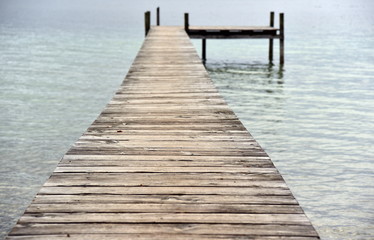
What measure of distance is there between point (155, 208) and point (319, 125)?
955 cm

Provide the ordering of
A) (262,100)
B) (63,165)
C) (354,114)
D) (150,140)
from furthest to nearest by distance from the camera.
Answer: (262,100)
(354,114)
(150,140)
(63,165)

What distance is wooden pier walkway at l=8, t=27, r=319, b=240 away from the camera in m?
3.39

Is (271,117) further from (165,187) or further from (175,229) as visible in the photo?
(175,229)

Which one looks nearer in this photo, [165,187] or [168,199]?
[168,199]

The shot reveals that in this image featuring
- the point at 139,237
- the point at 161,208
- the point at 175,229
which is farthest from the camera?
the point at 161,208

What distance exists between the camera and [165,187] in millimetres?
4117

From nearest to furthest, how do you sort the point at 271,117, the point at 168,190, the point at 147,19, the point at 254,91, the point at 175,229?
the point at 175,229, the point at 168,190, the point at 271,117, the point at 254,91, the point at 147,19

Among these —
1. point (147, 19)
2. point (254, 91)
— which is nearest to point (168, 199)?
point (254, 91)

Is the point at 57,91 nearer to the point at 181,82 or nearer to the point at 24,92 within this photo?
the point at 24,92

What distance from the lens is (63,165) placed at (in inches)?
181

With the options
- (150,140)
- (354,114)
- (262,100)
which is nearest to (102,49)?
(262,100)

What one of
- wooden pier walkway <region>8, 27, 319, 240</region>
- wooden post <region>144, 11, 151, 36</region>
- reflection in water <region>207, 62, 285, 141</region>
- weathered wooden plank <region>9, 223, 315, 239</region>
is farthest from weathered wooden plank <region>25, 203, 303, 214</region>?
wooden post <region>144, 11, 151, 36</region>

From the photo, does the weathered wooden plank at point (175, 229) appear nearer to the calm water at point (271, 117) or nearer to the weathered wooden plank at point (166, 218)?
the weathered wooden plank at point (166, 218)

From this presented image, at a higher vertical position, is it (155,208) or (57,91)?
(155,208)
